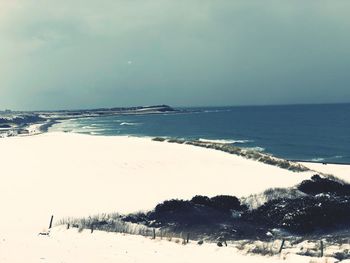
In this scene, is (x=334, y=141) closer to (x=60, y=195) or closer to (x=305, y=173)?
(x=305, y=173)

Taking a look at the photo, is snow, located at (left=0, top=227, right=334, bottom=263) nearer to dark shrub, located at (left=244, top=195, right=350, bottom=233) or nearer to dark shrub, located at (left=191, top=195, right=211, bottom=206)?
dark shrub, located at (left=244, top=195, right=350, bottom=233)

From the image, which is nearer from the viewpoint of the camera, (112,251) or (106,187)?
(112,251)

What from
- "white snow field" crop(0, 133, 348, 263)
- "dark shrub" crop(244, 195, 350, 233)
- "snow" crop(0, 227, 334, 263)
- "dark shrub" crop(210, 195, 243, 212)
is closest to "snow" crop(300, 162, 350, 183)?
"white snow field" crop(0, 133, 348, 263)

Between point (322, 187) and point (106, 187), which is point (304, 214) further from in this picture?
point (106, 187)

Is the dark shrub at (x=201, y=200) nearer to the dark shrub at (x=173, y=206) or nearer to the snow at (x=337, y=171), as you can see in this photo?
the dark shrub at (x=173, y=206)

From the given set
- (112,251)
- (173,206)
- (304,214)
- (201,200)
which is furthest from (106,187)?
(112,251)

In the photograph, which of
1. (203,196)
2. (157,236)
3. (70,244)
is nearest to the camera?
(70,244)

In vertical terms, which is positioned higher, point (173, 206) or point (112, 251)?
point (112, 251)

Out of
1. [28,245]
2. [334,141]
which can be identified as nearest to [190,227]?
[28,245]
